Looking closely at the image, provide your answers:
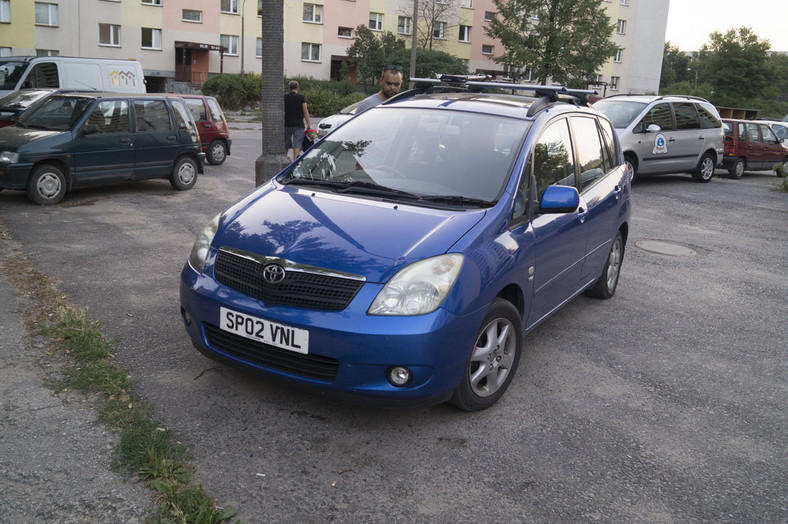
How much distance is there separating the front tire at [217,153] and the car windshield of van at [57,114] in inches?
196

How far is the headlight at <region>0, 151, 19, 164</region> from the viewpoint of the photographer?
9.86 m

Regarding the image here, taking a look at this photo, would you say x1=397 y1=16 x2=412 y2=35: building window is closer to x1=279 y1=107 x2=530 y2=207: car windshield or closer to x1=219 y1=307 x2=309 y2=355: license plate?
x1=279 y1=107 x2=530 y2=207: car windshield

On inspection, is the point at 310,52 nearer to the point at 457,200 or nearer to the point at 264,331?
the point at 457,200

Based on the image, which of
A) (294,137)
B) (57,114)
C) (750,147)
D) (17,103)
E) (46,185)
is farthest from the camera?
(750,147)

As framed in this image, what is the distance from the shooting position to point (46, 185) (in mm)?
10234

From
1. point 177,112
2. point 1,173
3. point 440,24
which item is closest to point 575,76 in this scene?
point 440,24

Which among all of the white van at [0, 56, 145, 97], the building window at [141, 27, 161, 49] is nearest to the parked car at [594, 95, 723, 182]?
the white van at [0, 56, 145, 97]

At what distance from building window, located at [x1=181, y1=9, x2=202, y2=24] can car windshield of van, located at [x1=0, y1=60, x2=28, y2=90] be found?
31.6 metres

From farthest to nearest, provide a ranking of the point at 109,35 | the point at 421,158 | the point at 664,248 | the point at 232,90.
Answer: the point at 109,35
the point at 232,90
the point at 664,248
the point at 421,158

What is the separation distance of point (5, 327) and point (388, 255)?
3.05 metres

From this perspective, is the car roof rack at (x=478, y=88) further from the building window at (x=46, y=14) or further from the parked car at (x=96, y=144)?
the building window at (x=46, y=14)

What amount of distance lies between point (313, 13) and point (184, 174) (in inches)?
1668

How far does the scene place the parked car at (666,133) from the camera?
14.8 metres

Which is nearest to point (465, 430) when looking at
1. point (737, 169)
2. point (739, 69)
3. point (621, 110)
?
point (621, 110)
